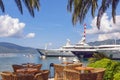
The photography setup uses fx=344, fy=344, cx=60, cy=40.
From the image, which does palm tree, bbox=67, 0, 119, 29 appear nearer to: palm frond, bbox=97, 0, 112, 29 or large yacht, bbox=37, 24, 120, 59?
palm frond, bbox=97, 0, 112, 29

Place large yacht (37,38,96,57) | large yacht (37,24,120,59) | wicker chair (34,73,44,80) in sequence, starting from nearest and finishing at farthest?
wicker chair (34,73,44,80), large yacht (37,24,120,59), large yacht (37,38,96,57)

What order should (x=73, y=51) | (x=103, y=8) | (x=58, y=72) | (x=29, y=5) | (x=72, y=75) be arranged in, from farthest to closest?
(x=73, y=51)
(x=103, y=8)
(x=29, y=5)
(x=58, y=72)
(x=72, y=75)

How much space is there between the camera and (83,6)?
1612cm

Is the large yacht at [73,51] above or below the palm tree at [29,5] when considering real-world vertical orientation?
below

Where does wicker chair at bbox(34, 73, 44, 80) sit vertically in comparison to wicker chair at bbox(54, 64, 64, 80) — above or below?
above

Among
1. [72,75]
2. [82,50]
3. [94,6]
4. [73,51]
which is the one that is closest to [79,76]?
[72,75]

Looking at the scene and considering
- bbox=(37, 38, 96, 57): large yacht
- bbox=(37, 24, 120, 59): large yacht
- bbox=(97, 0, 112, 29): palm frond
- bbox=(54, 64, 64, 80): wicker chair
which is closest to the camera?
bbox=(54, 64, 64, 80): wicker chair

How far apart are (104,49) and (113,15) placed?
8209 cm

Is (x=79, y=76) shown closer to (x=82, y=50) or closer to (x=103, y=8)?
(x=103, y=8)

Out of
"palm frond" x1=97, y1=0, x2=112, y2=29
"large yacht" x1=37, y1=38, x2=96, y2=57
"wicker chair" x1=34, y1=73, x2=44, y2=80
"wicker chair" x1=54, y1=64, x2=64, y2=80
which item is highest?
"palm frond" x1=97, y1=0, x2=112, y2=29

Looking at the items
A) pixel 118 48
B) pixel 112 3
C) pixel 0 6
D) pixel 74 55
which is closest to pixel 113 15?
pixel 112 3

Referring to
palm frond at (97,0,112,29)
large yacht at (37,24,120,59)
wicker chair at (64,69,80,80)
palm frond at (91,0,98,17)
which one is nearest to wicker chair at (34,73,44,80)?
wicker chair at (64,69,80,80)

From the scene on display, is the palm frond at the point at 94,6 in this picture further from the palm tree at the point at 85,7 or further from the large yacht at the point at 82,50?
the large yacht at the point at 82,50

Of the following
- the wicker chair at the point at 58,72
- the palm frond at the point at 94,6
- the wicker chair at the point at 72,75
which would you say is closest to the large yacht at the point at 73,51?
the palm frond at the point at 94,6
